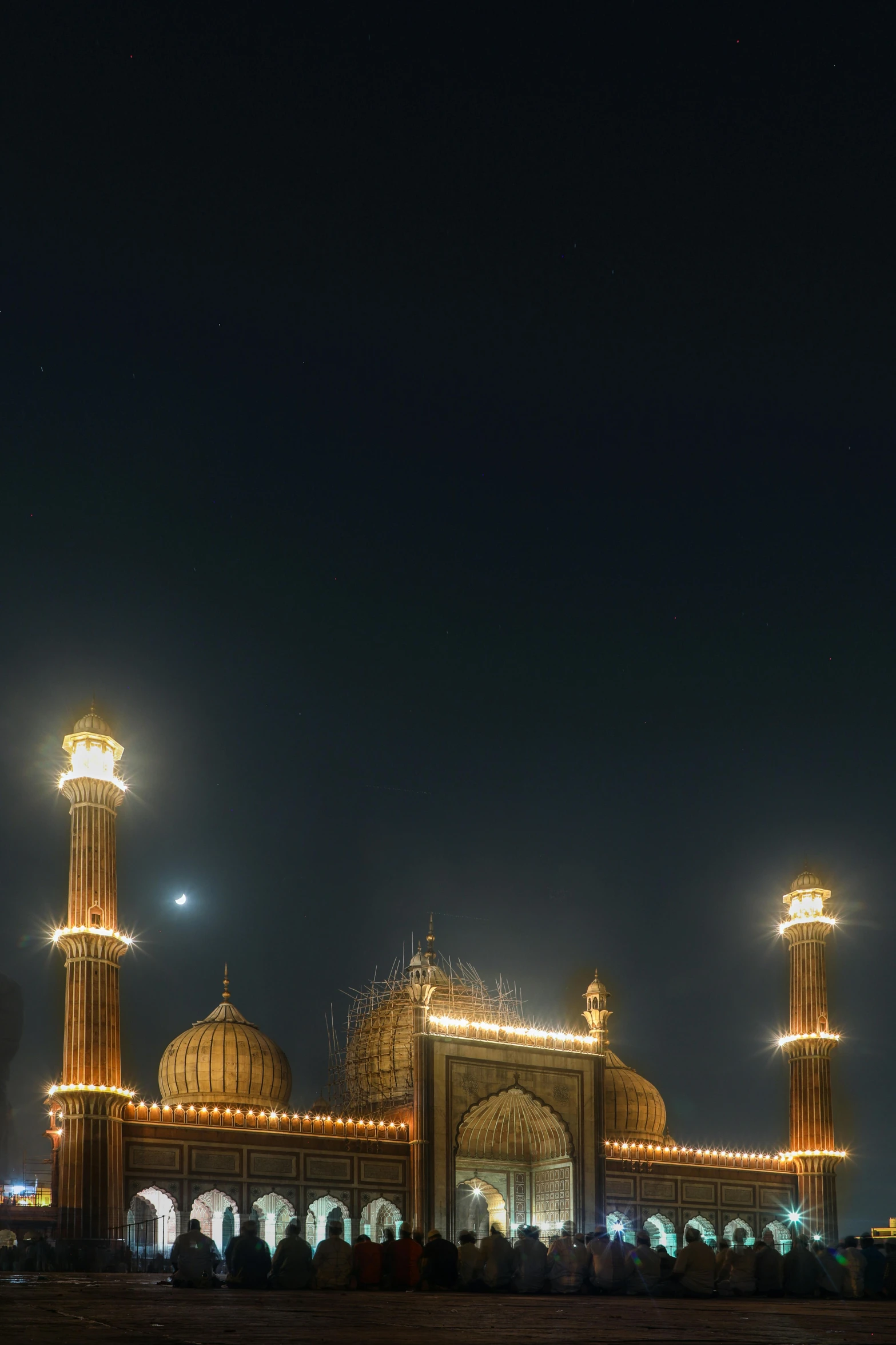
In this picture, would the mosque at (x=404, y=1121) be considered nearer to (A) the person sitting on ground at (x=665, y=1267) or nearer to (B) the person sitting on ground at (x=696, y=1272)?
(A) the person sitting on ground at (x=665, y=1267)

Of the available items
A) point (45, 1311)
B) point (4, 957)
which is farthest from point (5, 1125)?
point (45, 1311)

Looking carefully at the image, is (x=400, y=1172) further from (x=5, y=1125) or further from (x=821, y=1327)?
(x=5, y=1125)

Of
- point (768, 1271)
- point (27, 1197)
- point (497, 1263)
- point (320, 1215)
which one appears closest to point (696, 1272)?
point (768, 1271)

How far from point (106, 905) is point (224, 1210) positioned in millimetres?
8426

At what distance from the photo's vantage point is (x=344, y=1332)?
8625mm

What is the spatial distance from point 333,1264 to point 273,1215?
1925 centimetres

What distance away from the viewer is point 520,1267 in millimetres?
17031

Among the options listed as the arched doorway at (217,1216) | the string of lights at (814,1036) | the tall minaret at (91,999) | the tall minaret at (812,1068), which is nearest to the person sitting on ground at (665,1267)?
the tall minaret at (91,999)

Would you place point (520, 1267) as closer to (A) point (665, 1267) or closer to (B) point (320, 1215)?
(A) point (665, 1267)

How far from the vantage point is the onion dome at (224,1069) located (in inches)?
1437

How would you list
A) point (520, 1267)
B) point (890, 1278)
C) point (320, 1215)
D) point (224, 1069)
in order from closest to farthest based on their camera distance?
point (520, 1267) → point (890, 1278) → point (320, 1215) → point (224, 1069)

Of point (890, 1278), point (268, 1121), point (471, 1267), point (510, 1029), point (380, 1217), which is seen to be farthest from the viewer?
point (510, 1029)

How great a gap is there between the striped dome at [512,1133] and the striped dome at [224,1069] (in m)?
5.32

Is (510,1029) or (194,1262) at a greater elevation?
(510,1029)
